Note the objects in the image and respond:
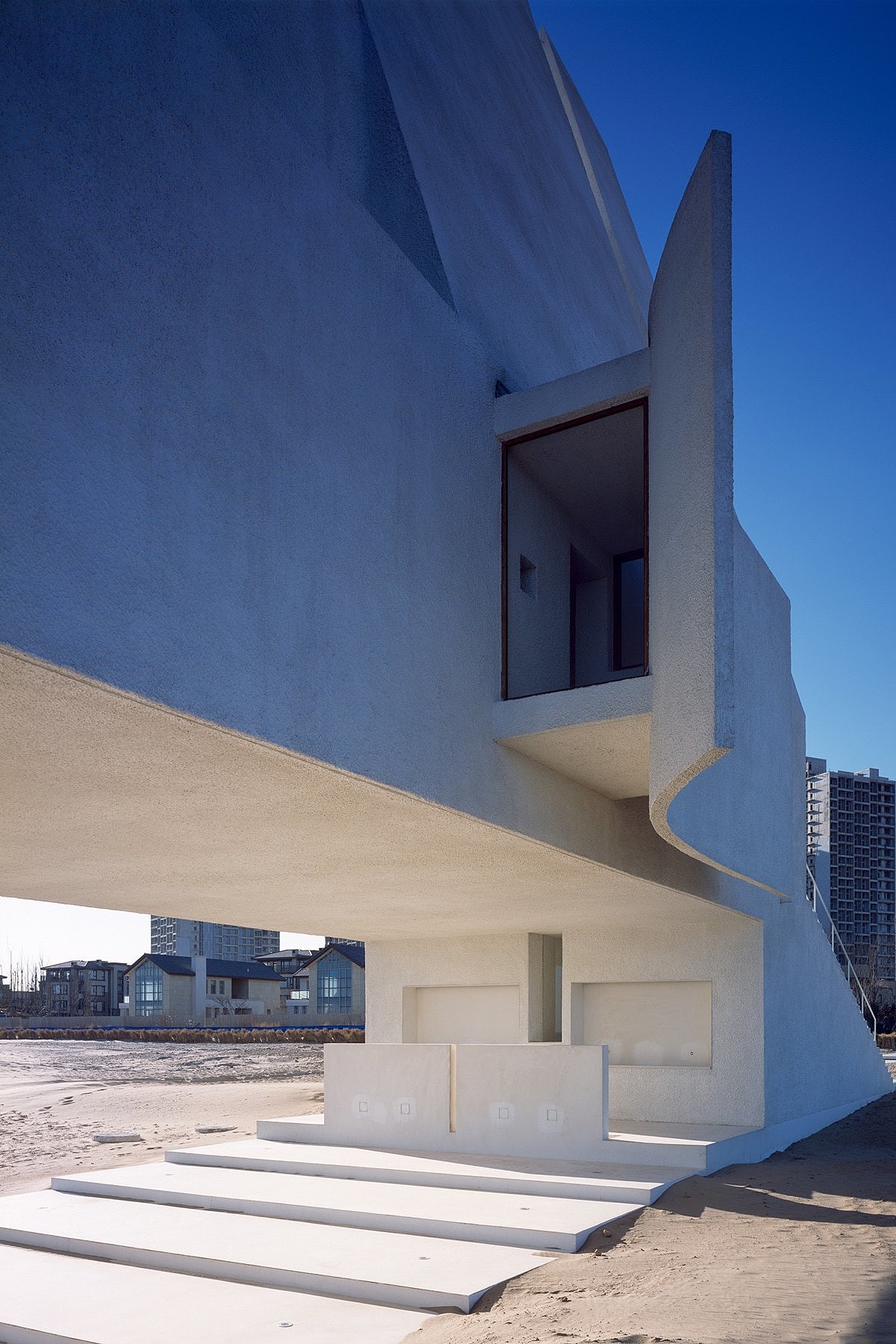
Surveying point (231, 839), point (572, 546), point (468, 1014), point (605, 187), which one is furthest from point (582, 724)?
point (605, 187)

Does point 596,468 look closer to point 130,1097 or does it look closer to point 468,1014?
point 468,1014

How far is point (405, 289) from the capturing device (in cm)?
761

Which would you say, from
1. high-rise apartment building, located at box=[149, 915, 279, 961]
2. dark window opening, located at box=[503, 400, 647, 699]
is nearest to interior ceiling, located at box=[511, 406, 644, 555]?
dark window opening, located at box=[503, 400, 647, 699]

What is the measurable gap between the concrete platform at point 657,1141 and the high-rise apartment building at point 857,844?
75.4 m

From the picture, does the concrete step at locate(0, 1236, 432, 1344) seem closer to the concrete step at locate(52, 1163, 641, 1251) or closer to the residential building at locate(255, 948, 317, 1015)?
the concrete step at locate(52, 1163, 641, 1251)

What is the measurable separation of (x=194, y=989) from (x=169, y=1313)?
63996 millimetres

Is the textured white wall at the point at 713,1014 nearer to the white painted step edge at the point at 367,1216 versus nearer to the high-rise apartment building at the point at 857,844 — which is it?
the white painted step edge at the point at 367,1216

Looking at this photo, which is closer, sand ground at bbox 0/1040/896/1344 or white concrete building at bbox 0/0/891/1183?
white concrete building at bbox 0/0/891/1183

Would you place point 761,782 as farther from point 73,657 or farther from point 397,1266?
point 73,657

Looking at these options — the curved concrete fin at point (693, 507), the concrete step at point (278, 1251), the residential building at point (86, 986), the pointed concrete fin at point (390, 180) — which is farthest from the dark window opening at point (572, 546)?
the residential building at point (86, 986)

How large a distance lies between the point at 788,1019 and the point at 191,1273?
952cm

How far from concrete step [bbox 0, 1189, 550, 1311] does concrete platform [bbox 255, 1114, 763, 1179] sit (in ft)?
10.9

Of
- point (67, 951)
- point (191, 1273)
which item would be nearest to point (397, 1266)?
point (191, 1273)

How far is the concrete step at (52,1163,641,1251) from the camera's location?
8133 millimetres
